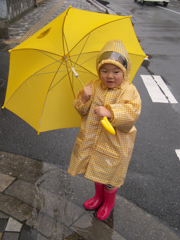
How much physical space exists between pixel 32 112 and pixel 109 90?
756 millimetres

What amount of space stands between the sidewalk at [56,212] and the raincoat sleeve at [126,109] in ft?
3.97

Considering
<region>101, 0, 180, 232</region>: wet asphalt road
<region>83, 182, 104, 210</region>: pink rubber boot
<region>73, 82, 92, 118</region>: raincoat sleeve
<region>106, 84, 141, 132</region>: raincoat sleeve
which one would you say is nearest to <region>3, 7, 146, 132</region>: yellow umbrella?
<region>73, 82, 92, 118</region>: raincoat sleeve

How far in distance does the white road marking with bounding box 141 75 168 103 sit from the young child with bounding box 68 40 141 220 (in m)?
3.27

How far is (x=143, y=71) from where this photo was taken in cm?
658

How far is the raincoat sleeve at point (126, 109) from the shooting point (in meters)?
1.78

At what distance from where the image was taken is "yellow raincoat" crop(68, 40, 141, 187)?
1.81 metres

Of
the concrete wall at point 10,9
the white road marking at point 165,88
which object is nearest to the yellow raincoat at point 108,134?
the white road marking at point 165,88

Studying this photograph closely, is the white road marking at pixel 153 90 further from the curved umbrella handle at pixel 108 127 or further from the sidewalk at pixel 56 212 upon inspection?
the curved umbrella handle at pixel 108 127

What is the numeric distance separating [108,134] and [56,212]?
1168 millimetres

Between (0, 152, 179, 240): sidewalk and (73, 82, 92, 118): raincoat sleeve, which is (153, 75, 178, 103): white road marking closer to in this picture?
(0, 152, 179, 240): sidewalk

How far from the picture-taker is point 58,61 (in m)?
1.94

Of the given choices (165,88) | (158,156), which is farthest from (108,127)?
(165,88)

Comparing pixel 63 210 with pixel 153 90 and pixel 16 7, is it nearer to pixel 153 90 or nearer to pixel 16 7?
pixel 153 90

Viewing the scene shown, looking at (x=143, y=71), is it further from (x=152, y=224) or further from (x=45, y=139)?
(x=152, y=224)
